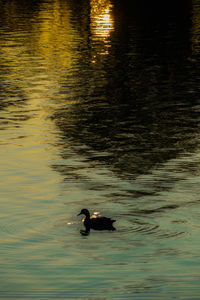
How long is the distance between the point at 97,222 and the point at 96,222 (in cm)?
4

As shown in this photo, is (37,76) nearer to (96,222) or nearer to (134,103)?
(134,103)

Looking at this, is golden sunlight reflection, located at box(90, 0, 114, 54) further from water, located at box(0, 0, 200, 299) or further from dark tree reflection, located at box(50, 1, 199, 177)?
water, located at box(0, 0, 200, 299)

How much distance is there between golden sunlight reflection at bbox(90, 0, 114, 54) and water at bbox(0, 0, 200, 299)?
906 cm

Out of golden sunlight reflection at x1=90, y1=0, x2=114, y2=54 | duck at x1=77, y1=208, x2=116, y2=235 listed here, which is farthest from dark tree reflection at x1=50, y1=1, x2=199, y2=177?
duck at x1=77, y1=208, x2=116, y2=235

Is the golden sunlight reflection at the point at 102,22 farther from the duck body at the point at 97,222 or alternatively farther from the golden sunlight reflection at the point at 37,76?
the duck body at the point at 97,222

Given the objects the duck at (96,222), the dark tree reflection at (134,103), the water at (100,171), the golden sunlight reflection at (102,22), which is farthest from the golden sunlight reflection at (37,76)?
the duck at (96,222)

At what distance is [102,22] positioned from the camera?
85.5 m

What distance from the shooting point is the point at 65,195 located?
22203 mm

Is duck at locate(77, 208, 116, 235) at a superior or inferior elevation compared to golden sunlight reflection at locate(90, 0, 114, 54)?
superior

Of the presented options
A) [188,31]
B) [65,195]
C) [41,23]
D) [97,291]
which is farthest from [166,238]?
[41,23]

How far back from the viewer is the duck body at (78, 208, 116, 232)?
18.6 m

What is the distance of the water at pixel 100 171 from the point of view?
54.1 ft

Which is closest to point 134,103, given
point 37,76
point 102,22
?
point 37,76

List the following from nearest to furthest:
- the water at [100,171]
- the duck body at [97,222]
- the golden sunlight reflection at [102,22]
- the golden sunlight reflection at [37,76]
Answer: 1. the water at [100,171]
2. the duck body at [97,222]
3. the golden sunlight reflection at [37,76]
4. the golden sunlight reflection at [102,22]
